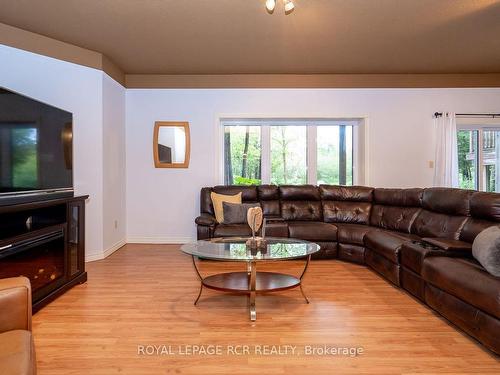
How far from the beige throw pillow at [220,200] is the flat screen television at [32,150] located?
191 cm

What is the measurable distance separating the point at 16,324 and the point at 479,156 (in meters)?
6.39

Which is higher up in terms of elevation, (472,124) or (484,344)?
(472,124)

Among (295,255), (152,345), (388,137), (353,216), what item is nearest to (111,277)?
(152,345)

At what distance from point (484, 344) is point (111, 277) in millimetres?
3255

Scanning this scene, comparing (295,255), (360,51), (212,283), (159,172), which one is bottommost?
(212,283)

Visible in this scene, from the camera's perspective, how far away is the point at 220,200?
4.86m

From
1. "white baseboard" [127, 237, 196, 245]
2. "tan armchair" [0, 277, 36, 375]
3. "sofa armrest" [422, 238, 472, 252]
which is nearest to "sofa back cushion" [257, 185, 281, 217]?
"white baseboard" [127, 237, 196, 245]

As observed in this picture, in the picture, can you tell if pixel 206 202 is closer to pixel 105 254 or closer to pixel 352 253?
pixel 105 254

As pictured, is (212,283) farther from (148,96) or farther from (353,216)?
(148,96)

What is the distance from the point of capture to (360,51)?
14.7 feet

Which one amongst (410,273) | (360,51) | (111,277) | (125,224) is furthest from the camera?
(125,224)

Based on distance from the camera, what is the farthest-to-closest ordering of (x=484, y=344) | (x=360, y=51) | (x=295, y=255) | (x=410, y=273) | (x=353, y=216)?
(x=353, y=216), (x=360, y=51), (x=410, y=273), (x=295, y=255), (x=484, y=344)

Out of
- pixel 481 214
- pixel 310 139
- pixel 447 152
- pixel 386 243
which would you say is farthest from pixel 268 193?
pixel 447 152

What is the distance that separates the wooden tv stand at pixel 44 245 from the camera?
2.51 metres
